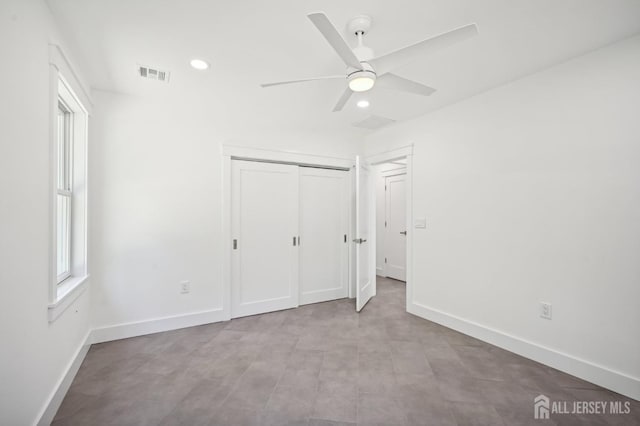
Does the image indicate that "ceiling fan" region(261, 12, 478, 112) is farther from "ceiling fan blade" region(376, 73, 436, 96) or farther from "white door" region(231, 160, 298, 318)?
"white door" region(231, 160, 298, 318)

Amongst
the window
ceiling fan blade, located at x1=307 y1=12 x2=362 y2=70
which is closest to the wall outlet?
ceiling fan blade, located at x1=307 y1=12 x2=362 y2=70

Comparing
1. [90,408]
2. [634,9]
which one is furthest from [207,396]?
[634,9]

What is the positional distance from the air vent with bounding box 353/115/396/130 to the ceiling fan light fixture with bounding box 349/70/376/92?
1730 millimetres

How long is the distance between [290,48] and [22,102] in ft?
5.23

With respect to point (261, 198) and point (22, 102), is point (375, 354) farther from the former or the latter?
point (22, 102)

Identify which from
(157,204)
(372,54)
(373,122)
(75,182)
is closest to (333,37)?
(372,54)

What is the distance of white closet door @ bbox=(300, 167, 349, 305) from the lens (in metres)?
3.92

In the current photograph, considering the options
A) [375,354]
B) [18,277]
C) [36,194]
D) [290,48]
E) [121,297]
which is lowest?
[375,354]

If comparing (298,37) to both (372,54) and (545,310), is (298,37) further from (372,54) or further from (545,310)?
(545,310)

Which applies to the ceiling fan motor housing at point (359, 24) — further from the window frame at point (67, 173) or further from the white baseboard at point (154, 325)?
the white baseboard at point (154, 325)

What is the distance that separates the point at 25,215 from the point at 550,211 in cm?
366

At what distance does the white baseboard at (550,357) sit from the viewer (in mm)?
1953

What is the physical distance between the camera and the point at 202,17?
5.65 ft

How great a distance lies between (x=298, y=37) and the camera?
74.5 inches
